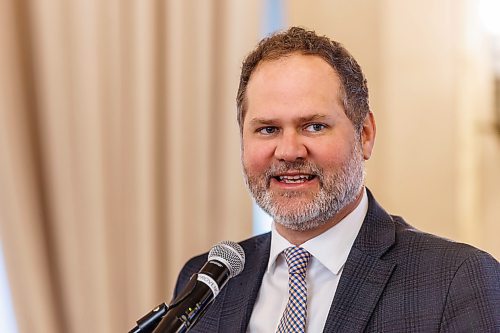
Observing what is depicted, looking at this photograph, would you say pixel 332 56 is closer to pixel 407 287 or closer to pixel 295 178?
pixel 295 178

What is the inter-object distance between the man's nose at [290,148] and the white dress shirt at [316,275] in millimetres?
206

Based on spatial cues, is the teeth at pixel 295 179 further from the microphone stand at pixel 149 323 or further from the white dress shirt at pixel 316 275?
the microphone stand at pixel 149 323

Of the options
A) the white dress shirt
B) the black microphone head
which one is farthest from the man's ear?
the black microphone head

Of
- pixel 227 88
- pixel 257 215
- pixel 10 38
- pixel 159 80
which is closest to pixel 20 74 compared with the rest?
pixel 10 38

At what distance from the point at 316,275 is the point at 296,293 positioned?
3.1 inches

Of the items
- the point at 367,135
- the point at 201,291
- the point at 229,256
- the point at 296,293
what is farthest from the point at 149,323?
the point at 367,135

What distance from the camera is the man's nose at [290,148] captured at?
1.84m

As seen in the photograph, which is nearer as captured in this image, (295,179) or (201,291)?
(201,291)

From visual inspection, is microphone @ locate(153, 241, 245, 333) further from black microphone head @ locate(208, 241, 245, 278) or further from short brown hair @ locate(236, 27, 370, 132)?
short brown hair @ locate(236, 27, 370, 132)

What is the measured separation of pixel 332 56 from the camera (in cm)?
194

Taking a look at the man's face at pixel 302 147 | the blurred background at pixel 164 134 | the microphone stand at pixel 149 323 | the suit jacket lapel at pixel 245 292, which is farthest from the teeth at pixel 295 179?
the blurred background at pixel 164 134

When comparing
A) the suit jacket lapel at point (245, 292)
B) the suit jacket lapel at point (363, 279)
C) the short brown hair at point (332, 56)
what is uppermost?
the short brown hair at point (332, 56)

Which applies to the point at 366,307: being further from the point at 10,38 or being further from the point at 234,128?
the point at 10,38

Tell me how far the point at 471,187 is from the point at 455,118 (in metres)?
0.23
